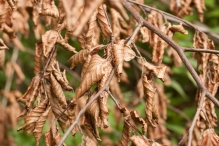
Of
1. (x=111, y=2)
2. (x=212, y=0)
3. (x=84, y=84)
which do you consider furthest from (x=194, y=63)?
(x=111, y=2)

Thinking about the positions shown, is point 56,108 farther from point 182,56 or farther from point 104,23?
point 182,56

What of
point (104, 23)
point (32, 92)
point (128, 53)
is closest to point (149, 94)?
point (128, 53)

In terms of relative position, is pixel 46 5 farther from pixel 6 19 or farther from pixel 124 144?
pixel 124 144

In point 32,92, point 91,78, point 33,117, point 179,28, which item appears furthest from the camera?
point 179,28

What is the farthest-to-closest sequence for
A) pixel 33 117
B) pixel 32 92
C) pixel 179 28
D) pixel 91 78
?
pixel 179 28, pixel 32 92, pixel 33 117, pixel 91 78

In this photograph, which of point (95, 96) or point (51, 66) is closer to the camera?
point (95, 96)

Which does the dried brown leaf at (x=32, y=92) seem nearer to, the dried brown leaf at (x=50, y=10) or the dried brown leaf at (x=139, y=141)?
the dried brown leaf at (x=50, y=10)

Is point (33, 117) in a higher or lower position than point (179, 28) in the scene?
lower

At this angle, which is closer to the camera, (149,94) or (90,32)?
(149,94)

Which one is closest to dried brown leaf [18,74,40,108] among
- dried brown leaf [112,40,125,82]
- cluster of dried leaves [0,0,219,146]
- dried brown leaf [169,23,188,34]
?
cluster of dried leaves [0,0,219,146]
